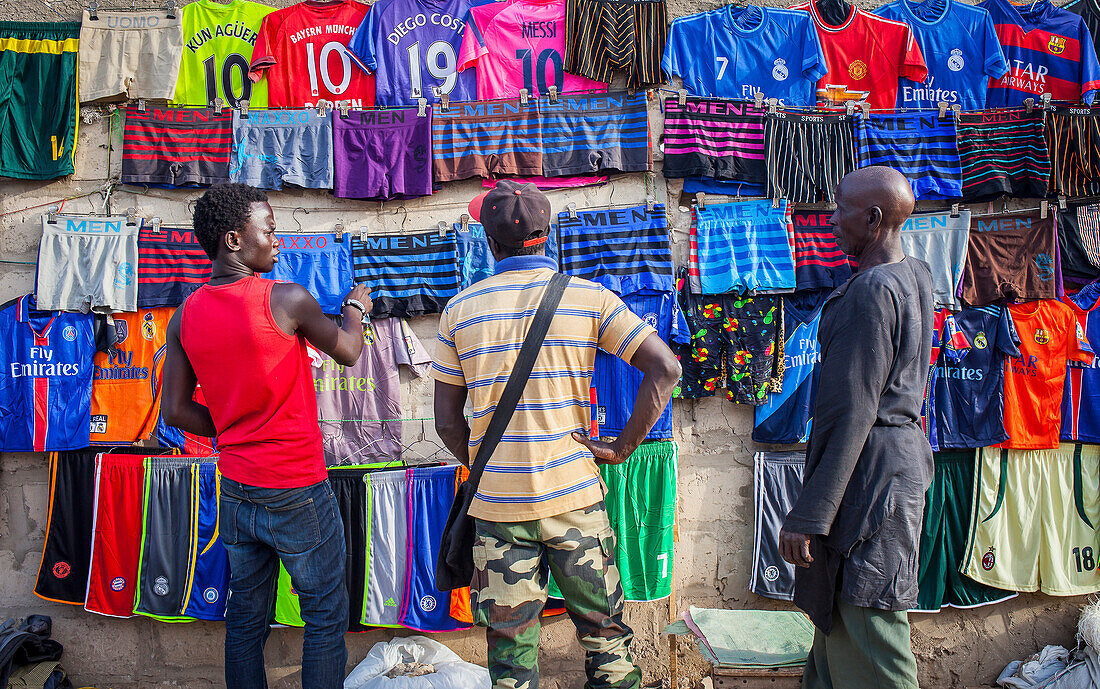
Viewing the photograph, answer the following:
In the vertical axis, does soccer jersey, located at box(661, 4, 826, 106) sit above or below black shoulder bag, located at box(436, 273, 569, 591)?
above

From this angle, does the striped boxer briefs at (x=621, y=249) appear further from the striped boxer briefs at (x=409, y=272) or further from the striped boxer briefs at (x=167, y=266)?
the striped boxer briefs at (x=167, y=266)

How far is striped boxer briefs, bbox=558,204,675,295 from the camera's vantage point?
4.02m

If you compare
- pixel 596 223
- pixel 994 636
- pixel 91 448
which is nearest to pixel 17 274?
pixel 91 448

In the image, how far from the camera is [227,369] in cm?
257

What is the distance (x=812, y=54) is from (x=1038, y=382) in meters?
2.48

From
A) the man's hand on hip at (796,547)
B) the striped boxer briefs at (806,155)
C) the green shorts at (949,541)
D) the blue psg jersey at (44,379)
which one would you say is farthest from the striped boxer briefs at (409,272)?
the green shorts at (949,541)

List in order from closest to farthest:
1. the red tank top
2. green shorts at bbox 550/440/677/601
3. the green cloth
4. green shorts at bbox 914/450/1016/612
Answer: the red tank top
the green cloth
green shorts at bbox 550/440/677/601
green shorts at bbox 914/450/1016/612

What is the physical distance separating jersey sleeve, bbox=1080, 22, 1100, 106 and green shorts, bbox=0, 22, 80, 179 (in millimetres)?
6426

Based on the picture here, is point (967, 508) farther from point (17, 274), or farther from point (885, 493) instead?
point (17, 274)

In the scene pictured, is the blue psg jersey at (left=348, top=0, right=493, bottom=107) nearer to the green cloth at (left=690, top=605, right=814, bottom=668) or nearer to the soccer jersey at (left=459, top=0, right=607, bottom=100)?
the soccer jersey at (left=459, top=0, right=607, bottom=100)

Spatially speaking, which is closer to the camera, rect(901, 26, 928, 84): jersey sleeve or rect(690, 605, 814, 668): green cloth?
rect(690, 605, 814, 668): green cloth

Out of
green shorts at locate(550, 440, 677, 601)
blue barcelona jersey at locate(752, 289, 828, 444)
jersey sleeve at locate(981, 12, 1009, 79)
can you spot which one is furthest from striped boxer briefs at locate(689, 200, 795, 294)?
jersey sleeve at locate(981, 12, 1009, 79)

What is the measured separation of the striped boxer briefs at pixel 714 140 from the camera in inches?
162

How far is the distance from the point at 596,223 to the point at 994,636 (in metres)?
3.65
